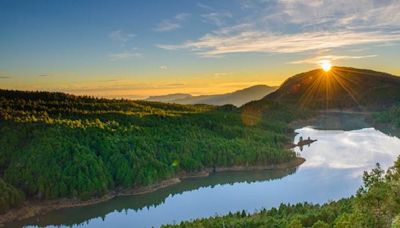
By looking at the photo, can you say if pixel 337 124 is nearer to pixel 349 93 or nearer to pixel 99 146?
pixel 349 93

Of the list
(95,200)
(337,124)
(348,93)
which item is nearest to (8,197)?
(95,200)

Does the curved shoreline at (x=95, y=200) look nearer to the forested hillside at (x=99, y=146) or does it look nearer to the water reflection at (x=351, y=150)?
the forested hillside at (x=99, y=146)

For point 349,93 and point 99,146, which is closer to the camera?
point 99,146

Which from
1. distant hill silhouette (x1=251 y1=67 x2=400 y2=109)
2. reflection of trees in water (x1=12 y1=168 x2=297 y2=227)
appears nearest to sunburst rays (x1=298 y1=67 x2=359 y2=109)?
distant hill silhouette (x1=251 y1=67 x2=400 y2=109)

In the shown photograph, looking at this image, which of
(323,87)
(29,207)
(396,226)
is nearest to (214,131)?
(29,207)

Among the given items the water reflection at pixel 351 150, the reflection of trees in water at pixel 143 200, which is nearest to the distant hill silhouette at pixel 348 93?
the water reflection at pixel 351 150

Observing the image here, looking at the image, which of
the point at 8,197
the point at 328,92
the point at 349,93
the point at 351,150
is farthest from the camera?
the point at 328,92

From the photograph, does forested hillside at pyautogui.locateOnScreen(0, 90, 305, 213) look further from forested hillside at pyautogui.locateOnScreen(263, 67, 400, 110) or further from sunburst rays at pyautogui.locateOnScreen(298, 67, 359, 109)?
sunburst rays at pyautogui.locateOnScreen(298, 67, 359, 109)
